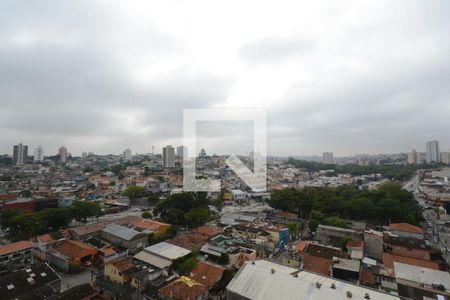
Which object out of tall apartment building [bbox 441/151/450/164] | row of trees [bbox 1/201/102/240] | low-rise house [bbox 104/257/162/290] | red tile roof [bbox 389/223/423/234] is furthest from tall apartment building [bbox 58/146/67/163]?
tall apartment building [bbox 441/151/450/164]

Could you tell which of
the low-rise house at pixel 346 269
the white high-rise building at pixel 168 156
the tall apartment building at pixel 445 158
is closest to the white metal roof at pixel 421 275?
the low-rise house at pixel 346 269

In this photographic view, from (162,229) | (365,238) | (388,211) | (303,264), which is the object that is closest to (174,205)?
(162,229)

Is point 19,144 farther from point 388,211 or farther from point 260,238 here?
point 388,211

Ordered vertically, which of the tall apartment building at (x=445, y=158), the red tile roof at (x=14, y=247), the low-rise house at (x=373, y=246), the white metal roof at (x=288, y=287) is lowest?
the low-rise house at (x=373, y=246)

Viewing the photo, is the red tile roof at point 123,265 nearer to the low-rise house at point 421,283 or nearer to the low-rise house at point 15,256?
the low-rise house at point 15,256

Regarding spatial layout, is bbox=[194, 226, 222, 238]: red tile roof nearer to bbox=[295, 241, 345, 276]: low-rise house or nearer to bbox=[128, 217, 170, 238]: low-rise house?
bbox=[128, 217, 170, 238]: low-rise house

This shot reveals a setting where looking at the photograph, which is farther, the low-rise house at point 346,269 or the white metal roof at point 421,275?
the low-rise house at point 346,269

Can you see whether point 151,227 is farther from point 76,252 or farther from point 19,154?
point 19,154
